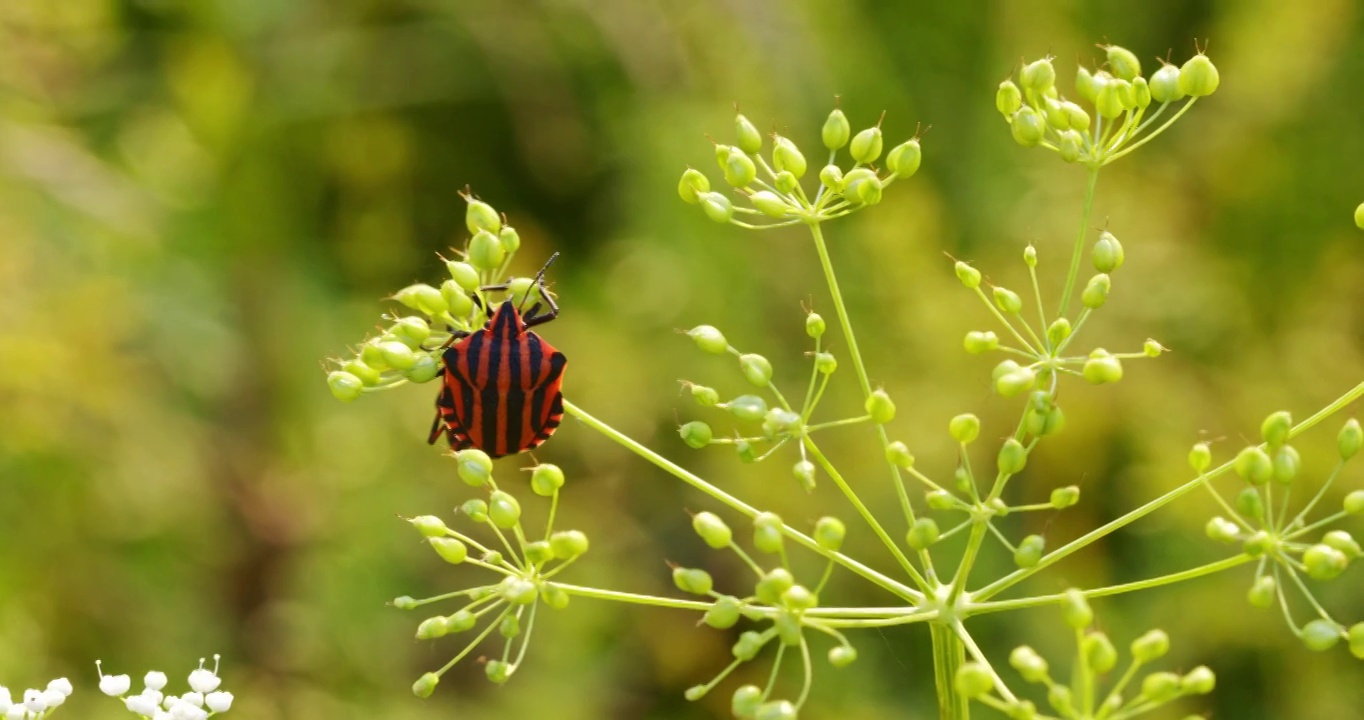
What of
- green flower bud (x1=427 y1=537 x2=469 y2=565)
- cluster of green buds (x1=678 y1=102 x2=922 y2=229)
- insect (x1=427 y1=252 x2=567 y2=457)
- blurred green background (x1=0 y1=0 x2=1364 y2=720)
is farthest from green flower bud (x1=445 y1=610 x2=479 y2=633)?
blurred green background (x1=0 y1=0 x2=1364 y2=720)

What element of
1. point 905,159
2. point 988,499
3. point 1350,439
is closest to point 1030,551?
point 988,499

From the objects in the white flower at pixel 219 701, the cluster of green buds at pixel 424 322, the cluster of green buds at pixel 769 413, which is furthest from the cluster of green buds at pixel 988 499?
the white flower at pixel 219 701

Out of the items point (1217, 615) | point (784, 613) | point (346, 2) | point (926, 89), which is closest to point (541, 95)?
point (346, 2)

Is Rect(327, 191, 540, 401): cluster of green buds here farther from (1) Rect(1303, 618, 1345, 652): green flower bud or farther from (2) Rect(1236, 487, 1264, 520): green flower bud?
(1) Rect(1303, 618, 1345, 652): green flower bud

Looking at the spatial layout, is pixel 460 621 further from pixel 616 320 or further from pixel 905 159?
pixel 616 320

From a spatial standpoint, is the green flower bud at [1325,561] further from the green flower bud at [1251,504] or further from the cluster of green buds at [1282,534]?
the green flower bud at [1251,504]

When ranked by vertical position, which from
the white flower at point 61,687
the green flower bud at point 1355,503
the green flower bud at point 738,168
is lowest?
the white flower at point 61,687
